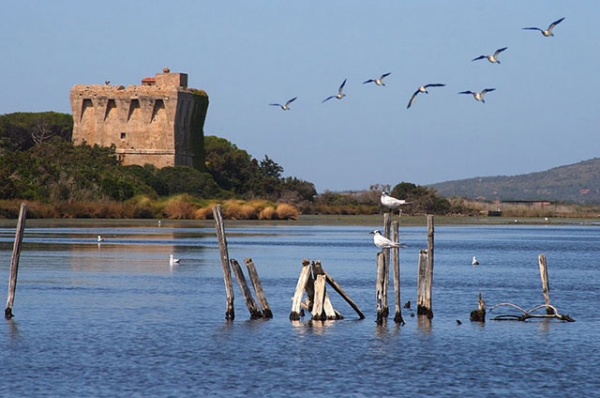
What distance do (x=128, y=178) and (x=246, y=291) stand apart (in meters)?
71.8

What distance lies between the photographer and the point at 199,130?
114500 millimetres

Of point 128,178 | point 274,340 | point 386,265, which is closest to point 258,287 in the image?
point 274,340

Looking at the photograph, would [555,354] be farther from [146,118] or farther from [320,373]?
[146,118]

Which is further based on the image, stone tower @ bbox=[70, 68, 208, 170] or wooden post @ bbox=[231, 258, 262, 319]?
stone tower @ bbox=[70, 68, 208, 170]

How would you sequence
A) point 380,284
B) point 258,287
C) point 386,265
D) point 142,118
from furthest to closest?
point 142,118, point 258,287, point 380,284, point 386,265

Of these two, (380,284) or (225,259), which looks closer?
(380,284)

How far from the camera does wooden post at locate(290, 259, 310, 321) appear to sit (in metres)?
23.2

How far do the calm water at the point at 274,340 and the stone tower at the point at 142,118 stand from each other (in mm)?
69796

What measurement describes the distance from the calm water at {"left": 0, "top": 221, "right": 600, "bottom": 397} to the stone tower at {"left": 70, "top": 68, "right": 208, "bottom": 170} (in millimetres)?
69796

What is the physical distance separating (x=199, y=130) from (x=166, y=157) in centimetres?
669

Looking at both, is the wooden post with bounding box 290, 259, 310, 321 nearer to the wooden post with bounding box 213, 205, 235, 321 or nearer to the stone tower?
the wooden post with bounding box 213, 205, 235, 321

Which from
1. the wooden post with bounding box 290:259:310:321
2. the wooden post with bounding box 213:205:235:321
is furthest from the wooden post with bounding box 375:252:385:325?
the wooden post with bounding box 213:205:235:321

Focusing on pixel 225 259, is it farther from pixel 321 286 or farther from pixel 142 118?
pixel 142 118

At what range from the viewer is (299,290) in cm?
2347
